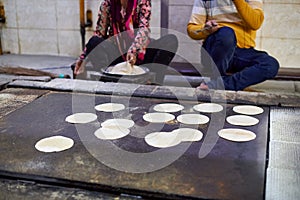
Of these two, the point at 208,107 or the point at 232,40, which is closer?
the point at 208,107

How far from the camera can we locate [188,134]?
1.71 m

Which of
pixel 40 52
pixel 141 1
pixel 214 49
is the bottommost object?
pixel 40 52

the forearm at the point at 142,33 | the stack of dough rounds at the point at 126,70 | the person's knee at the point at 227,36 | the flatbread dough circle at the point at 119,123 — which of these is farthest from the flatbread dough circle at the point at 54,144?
the person's knee at the point at 227,36

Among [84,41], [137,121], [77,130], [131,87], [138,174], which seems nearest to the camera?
[138,174]

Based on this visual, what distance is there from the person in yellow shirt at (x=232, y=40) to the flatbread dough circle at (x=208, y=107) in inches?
23.6

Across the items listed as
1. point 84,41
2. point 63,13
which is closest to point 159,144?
point 84,41

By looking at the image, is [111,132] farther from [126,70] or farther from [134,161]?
[126,70]

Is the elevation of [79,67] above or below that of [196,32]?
below

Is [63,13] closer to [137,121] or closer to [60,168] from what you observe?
[137,121]

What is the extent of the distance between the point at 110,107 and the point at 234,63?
134cm

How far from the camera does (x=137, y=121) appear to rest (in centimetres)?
189

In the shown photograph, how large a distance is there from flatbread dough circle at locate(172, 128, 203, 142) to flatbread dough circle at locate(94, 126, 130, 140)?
246 mm

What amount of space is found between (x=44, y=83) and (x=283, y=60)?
2.76m

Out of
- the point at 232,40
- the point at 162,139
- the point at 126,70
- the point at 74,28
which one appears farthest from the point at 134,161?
the point at 74,28
